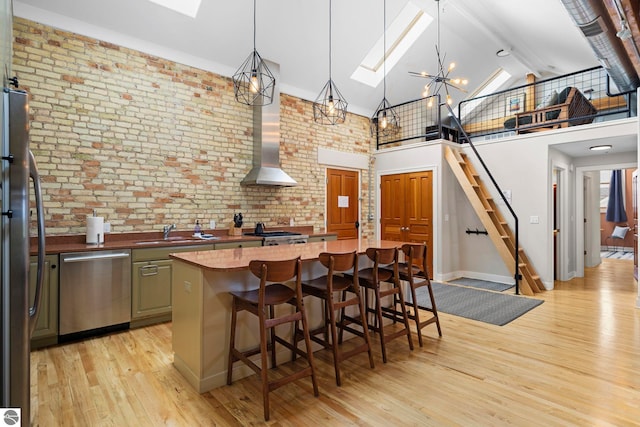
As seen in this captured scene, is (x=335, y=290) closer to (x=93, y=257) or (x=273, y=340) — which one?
(x=273, y=340)

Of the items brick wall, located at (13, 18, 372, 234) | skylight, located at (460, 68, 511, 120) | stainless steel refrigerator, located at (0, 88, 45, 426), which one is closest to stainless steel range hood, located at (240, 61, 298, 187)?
brick wall, located at (13, 18, 372, 234)

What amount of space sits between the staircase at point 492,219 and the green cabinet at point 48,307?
5.99m

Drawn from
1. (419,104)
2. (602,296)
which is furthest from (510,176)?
(419,104)

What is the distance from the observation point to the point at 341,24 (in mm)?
5484

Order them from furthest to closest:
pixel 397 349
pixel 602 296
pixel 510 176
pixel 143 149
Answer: pixel 510 176
pixel 602 296
pixel 143 149
pixel 397 349

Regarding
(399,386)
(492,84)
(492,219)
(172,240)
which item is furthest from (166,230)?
(492,84)

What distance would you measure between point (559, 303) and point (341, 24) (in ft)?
17.6

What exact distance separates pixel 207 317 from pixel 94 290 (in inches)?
72.8

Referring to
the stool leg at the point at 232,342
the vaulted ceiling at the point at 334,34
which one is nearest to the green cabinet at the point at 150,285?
the stool leg at the point at 232,342

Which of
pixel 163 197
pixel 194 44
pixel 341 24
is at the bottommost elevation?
pixel 163 197

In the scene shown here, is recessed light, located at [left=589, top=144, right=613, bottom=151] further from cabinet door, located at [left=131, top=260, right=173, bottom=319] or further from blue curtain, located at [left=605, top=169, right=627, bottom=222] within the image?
cabinet door, located at [left=131, top=260, right=173, bottom=319]

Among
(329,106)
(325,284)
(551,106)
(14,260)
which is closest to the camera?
(14,260)

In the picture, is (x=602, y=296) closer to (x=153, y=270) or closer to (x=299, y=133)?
(x=299, y=133)

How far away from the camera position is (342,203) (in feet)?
23.0
